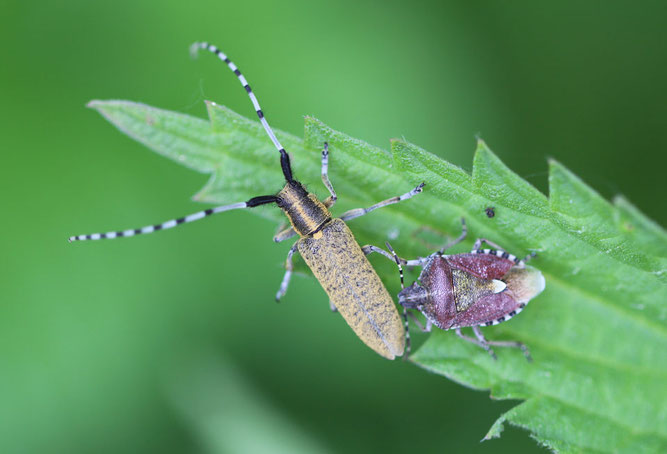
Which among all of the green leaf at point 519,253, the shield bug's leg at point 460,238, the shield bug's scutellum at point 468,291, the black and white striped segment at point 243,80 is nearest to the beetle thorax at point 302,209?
the green leaf at point 519,253

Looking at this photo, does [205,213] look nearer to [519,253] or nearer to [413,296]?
[413,296]

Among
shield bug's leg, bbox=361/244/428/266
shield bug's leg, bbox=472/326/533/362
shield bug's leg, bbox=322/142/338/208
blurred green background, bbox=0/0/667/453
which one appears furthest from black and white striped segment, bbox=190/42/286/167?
shield bug's leg, bbox=472/326/533/362

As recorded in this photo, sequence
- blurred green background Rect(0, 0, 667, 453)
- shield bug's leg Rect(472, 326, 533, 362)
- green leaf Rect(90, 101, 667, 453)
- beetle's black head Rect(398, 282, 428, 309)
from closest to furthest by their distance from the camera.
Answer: green leaf Rect(90, 101, 667, 453), shield bug's leg Rect(472, 326, 533, 362), beetle's black head Rect(398, 282, 428, 309), blurred green background Rect(0, 0, 667, 453)

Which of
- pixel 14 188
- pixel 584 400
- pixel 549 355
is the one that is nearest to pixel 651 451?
pixel 584 400

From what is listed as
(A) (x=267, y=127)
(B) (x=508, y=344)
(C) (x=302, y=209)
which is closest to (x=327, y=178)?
(C) (x=302, y=209)

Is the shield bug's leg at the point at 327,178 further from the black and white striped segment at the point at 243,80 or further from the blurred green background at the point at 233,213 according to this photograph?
the blurred green background at the point at 233,213

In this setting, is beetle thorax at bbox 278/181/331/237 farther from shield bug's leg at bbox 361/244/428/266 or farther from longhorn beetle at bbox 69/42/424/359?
shield bug's leg at bbox 361/244/428/266
